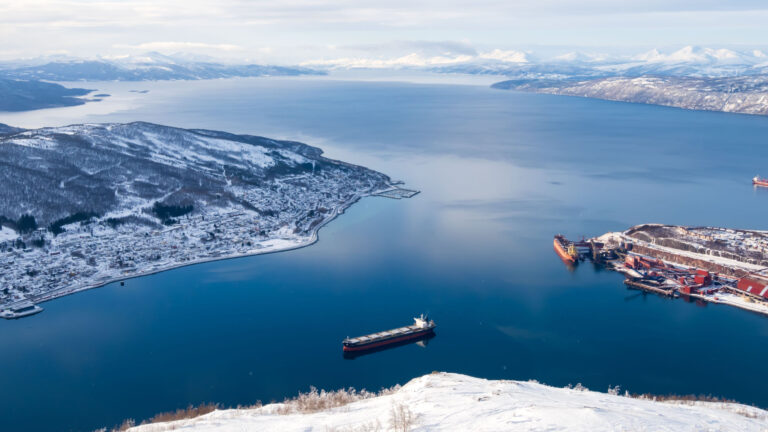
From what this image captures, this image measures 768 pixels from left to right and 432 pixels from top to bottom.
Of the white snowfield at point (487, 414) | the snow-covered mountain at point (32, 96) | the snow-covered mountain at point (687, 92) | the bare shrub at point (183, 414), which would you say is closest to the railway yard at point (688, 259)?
the white snowfield at point (487, 414)

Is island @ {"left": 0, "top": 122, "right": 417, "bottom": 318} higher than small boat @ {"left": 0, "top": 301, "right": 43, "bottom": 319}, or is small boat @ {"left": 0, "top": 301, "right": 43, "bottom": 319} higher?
island @ {"left": 0, "top": 122, "right": 417, "bottom": 318}

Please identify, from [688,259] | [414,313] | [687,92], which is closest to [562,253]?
[688,259]

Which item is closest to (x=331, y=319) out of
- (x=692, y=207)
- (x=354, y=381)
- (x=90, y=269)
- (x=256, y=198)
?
(x=354, y=381)

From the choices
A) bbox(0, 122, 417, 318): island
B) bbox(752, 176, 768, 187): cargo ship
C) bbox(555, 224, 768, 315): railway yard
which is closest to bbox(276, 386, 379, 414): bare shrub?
bbox(0, 122, 417, 318): island

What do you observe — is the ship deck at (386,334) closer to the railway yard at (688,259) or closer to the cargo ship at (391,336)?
the cargo ship at (391,336)

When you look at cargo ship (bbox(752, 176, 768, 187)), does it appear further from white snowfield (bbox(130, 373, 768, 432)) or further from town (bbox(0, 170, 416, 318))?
white snowfield (bbox(130, 373, 768, 432))

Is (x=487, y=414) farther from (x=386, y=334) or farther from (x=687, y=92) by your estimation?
(x=687, y=92)
